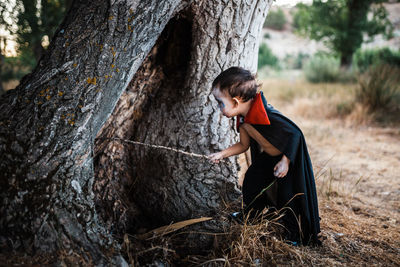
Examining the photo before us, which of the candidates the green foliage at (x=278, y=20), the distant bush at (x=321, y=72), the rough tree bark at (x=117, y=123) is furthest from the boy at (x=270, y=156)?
the green foliage at (x=278, y=20)

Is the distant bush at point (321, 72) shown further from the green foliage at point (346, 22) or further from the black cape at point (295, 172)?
the black cape at point (295, 172)

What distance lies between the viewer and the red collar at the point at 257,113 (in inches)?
79.4

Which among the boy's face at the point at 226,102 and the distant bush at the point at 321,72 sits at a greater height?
the distant bush at the point at 321,72

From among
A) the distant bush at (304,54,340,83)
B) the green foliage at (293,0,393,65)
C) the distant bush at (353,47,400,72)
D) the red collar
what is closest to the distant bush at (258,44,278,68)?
the distant bush at (353,47,400,72)

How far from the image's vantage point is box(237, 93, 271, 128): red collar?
6.62 ft

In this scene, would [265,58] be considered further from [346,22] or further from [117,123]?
[117,123]

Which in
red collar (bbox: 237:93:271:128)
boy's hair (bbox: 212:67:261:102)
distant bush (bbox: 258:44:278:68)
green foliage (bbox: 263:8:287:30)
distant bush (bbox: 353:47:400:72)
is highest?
green foliage (bbox: 263:8:287:30)

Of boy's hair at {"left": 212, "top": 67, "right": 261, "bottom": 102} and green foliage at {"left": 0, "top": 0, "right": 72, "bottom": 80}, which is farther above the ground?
green foliage at {"left": 0, "top": 0, "right": 72, "bottom": 80}

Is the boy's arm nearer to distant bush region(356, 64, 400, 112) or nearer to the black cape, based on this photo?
the black cape

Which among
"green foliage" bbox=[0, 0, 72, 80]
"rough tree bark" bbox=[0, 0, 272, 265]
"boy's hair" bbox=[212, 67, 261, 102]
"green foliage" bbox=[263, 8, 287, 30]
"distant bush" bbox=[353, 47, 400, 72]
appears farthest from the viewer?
"green foliage" bbox=[263, 8, 287, 30]

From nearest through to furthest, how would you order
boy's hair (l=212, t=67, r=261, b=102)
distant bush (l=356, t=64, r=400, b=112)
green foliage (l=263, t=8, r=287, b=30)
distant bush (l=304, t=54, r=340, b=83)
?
1. boy's hair (l=212, t=67, r=261, b=102)
2. distant bush (l=356, t=64, r=400, b=112)
3. distant bush (l=304, t=54, r=340, b=83)
4. green foliage (l=263, t=8, r=287, b=30)

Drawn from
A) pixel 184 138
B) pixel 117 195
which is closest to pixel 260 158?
pixel 184 138

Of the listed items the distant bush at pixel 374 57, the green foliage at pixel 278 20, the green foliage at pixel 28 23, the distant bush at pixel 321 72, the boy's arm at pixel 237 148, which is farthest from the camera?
the green foliage at pixel 278 20

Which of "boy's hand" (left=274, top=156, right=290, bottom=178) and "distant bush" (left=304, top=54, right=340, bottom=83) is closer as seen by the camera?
"boy's hand" (left=274, top=156, right=290, bottom=178)
